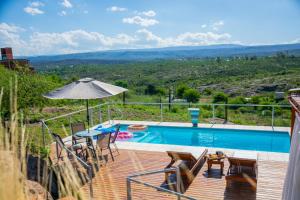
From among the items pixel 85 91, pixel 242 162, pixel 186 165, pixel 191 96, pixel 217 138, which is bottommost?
pixel 191 96

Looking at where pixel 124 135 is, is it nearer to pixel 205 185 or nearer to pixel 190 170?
pixel 190 170

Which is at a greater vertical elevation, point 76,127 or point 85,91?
point 85,91

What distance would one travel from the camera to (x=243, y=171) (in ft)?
16.7

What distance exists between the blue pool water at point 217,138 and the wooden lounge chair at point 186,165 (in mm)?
2930

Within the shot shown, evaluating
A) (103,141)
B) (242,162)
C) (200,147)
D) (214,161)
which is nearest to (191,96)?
(200,147)

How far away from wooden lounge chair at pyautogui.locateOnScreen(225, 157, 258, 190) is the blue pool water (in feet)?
11.9

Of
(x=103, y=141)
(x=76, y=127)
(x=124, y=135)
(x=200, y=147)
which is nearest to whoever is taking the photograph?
(x=103, y=141)

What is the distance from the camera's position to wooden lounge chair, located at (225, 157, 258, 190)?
4914mm

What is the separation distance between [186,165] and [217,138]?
397 cm

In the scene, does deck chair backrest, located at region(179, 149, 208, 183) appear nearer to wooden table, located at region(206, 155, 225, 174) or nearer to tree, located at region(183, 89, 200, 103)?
wooden table, located at region(206, 155, 225, 174)

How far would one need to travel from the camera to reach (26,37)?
44.3ft

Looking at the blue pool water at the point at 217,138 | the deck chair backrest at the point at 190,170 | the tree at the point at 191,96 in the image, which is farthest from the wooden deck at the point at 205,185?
the tree at the point at 191,96

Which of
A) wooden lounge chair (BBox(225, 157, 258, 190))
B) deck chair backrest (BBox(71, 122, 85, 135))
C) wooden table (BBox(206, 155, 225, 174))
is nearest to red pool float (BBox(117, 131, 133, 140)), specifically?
deck chair backrest (BBox(71, 122, 85, 135))

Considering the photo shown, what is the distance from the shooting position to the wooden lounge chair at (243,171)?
491cm
